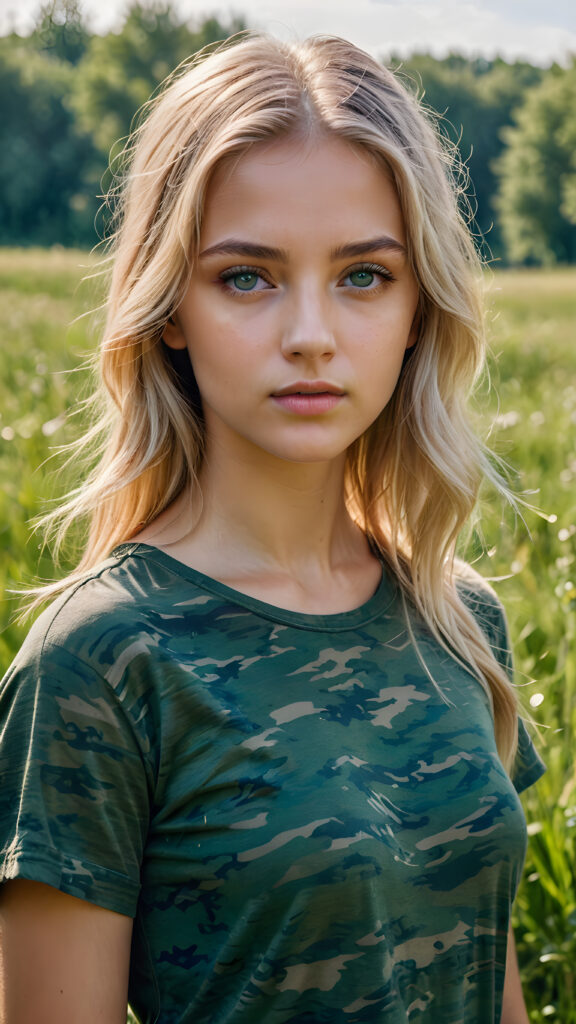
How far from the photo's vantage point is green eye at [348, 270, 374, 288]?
4.86 feet

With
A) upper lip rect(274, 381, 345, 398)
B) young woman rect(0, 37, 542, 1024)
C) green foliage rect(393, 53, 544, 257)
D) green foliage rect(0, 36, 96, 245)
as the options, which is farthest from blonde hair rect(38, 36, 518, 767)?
green foliage rect(0, 36, 96, 245)

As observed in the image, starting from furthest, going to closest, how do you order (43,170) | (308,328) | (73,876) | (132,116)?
(43,170) < (132,116) < (308,328) < (73,876)

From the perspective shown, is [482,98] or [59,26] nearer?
[59,26]

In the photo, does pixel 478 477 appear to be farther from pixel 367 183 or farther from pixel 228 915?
pixel 228 915

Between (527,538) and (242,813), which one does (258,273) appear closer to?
(242,813)

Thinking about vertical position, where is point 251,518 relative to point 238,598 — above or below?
above

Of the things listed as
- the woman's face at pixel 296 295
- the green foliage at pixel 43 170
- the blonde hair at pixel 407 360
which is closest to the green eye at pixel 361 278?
the woman's face at pixel 296 295

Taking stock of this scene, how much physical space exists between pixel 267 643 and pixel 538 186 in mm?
37370

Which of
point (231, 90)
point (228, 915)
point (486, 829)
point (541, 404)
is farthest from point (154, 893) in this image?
point (541, 404)

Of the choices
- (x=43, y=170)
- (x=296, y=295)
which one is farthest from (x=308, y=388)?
→ (x=43, y=170)

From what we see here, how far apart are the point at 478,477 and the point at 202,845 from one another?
0.86 meters

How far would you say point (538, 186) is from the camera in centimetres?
3588

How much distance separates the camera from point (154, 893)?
4.34ft

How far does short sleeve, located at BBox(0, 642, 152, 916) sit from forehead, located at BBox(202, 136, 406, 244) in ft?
2.11
